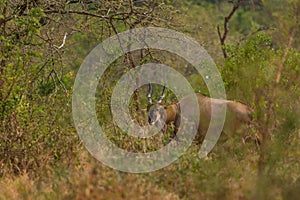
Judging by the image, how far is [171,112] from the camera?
40.1 feet

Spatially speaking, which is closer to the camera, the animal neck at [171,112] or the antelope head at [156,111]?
the antelope head at [156,111]

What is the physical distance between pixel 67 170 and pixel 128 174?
779 millimetres

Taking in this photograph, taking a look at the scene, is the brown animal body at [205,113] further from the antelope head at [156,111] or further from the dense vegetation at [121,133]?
the dense vegetation at [121,133]

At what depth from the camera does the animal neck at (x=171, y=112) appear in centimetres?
1193

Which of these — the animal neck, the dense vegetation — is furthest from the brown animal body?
the dense vegetation

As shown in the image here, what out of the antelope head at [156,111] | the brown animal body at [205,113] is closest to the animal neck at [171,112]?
the brown animal body at [205,113]

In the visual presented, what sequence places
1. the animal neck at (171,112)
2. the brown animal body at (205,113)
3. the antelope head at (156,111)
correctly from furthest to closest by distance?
the animal neck at (171,112) → the antelope head at (156,111) → the brown animal body at (205,113)

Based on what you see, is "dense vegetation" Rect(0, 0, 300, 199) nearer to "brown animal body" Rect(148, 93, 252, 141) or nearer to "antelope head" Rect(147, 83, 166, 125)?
"antelope head" Rect(147, 83, 166, 125)

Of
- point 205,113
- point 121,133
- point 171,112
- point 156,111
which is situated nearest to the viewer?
point 121,133

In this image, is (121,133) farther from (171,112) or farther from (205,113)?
(171,112)

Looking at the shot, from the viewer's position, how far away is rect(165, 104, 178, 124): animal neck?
11931 mm

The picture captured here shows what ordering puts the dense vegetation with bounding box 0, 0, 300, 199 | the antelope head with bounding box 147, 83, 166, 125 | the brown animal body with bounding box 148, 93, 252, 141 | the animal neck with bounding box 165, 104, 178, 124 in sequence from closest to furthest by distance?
the dense vegetation with bounding box 0, 0, 300, 199
the brown animal body with bounding box 148, 93, 252, 141
the antelope head with bounding box 147, 83, 166, 125
the animal neck with bounding box 165, 104, 178, 124

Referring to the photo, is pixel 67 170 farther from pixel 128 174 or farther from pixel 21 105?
pixel 21 105

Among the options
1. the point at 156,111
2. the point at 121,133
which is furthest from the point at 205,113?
the point at 121,133
